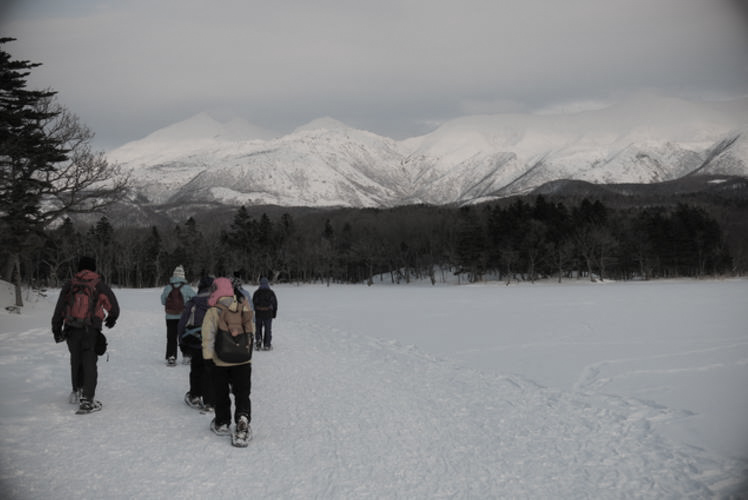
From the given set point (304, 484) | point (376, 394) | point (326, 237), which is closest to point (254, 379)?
point (376, 394)

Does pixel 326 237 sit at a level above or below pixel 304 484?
above

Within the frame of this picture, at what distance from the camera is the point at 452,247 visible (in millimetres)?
85375

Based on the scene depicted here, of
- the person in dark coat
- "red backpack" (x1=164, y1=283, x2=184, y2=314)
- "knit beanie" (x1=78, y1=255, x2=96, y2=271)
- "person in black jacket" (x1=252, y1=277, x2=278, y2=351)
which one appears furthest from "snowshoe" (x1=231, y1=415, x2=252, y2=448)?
"person in black jacket" (x1=252, y1=277, x2=278, y2=351)

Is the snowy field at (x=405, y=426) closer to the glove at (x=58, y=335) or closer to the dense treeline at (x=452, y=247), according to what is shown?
the glove at (x=58, y=335)

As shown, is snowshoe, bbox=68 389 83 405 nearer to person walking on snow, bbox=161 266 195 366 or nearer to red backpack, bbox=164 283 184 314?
person walking on snow, bbox=161 266 195 366

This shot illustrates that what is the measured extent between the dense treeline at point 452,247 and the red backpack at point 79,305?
70.5 metres

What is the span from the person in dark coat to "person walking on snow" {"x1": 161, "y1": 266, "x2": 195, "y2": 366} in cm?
Result: 188

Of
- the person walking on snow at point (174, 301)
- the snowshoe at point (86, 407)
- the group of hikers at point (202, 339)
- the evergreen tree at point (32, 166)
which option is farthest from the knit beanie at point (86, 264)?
the evergreen tree at point (32, 166)

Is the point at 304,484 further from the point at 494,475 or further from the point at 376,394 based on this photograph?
the point at 376,394

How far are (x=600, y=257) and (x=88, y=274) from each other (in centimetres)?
8027

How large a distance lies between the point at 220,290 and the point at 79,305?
8.14 ft

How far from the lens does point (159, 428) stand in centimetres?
722

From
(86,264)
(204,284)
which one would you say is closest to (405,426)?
(204,284)

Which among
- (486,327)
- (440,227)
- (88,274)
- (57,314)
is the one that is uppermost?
(440,227)
